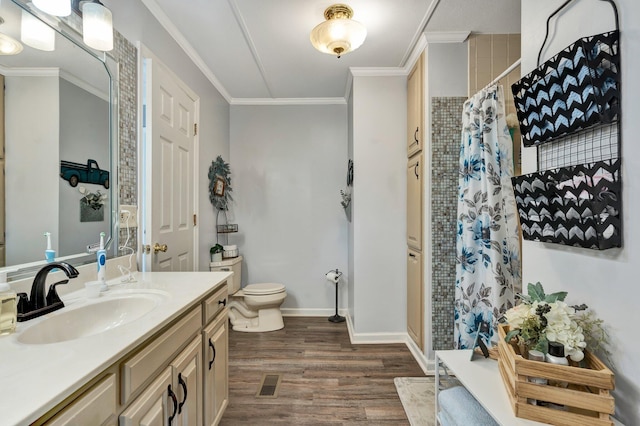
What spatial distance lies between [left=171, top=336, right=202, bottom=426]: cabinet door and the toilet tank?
1.54m

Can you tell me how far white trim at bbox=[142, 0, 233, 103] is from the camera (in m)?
1.84

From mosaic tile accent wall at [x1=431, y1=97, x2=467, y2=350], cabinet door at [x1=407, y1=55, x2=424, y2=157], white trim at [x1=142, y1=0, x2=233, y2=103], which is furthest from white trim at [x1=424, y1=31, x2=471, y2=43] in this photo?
white trim at [x1=142, y1=0, x2=233, y2=103]

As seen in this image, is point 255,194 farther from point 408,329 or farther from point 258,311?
point 408,329

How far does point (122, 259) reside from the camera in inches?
62.2

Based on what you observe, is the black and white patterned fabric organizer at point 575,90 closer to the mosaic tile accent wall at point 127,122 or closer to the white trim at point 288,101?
the mosaic tile accent wall at point 127,122

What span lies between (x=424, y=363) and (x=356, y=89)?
7.72 feet

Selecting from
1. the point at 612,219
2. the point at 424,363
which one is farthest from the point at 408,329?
the point at 612,219

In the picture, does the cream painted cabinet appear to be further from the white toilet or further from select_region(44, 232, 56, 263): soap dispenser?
the white toilet

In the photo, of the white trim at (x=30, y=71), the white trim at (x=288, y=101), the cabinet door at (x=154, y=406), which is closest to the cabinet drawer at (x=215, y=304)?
the cabinet door at (x=154, y=406)

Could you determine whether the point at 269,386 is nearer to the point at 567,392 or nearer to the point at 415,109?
the point at 567,392

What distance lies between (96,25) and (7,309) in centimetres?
123

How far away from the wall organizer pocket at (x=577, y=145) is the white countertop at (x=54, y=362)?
1346 mm

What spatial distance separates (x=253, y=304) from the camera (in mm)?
2916

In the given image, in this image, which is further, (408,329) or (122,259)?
(408,329)
